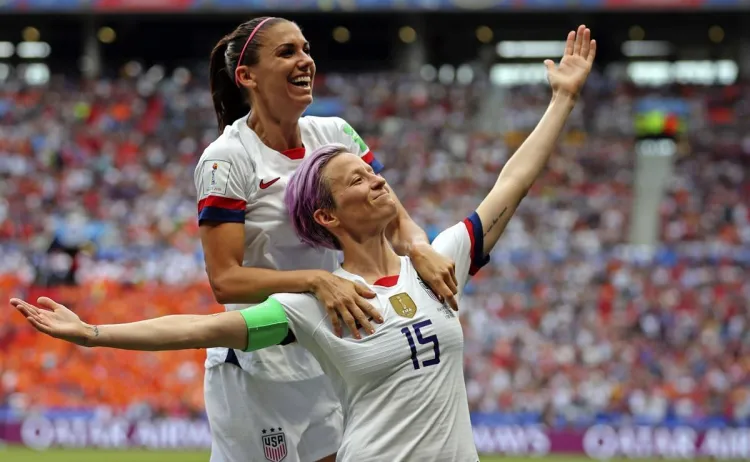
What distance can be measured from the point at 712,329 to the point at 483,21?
42.8 feet

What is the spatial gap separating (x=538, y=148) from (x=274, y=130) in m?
1.16

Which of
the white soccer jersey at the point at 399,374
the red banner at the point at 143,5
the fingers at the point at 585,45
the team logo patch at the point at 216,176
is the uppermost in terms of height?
the red banner at the point at 143,5

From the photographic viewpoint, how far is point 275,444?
4.82m

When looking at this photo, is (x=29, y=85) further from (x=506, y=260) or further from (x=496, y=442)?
(x=496, y=442)

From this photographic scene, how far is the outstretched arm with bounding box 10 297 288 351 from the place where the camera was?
350 centimetres

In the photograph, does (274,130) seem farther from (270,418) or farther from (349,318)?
(349,318)

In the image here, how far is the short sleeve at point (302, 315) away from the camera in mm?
3787

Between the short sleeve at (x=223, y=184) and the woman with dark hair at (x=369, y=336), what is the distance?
55cm

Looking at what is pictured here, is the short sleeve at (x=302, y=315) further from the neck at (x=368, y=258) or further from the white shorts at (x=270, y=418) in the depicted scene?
the white shorts at (x=270, y=418)

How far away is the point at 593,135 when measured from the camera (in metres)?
27.0

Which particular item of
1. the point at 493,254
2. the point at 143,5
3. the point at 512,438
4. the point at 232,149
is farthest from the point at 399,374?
the point at 143,5

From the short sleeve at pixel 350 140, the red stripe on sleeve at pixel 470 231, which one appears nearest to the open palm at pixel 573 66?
the red stripe on sleeve at pixel 470 231

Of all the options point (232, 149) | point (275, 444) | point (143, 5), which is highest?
point (143, 5)

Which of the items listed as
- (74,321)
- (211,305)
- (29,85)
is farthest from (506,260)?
(74,321)
